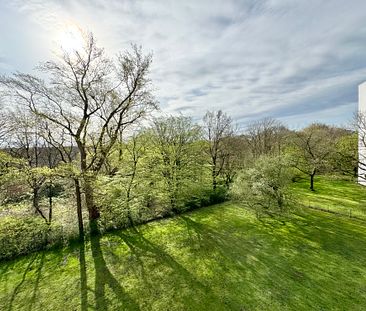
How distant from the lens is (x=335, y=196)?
890 inches

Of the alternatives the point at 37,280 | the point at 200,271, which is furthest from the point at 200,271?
the point at 37,280

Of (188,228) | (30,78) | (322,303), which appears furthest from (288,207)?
(30,78)

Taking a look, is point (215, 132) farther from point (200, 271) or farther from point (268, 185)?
point (200, 271)

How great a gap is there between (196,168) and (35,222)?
11182 millimetres

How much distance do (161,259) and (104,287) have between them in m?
2.77

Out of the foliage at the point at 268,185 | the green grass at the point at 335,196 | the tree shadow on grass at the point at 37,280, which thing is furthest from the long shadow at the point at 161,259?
the green grass at the point at 335,196

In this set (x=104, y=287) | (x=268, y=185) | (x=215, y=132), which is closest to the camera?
(x=104, y=287)

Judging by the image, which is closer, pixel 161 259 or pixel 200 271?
pixel 200 271

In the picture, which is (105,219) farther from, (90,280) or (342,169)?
(342,169)

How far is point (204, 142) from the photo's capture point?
2069cm

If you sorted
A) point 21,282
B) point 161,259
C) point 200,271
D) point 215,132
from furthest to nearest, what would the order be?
point 215,132 < point 161,259 < point 200,271 < point 21,282

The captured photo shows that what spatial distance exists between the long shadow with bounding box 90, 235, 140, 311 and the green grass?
13.0m

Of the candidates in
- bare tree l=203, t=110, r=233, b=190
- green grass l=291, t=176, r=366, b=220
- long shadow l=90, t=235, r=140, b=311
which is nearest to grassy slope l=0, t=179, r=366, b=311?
long shadow l=90, t=235, r=140, b=311

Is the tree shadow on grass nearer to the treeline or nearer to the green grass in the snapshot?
the treeline
